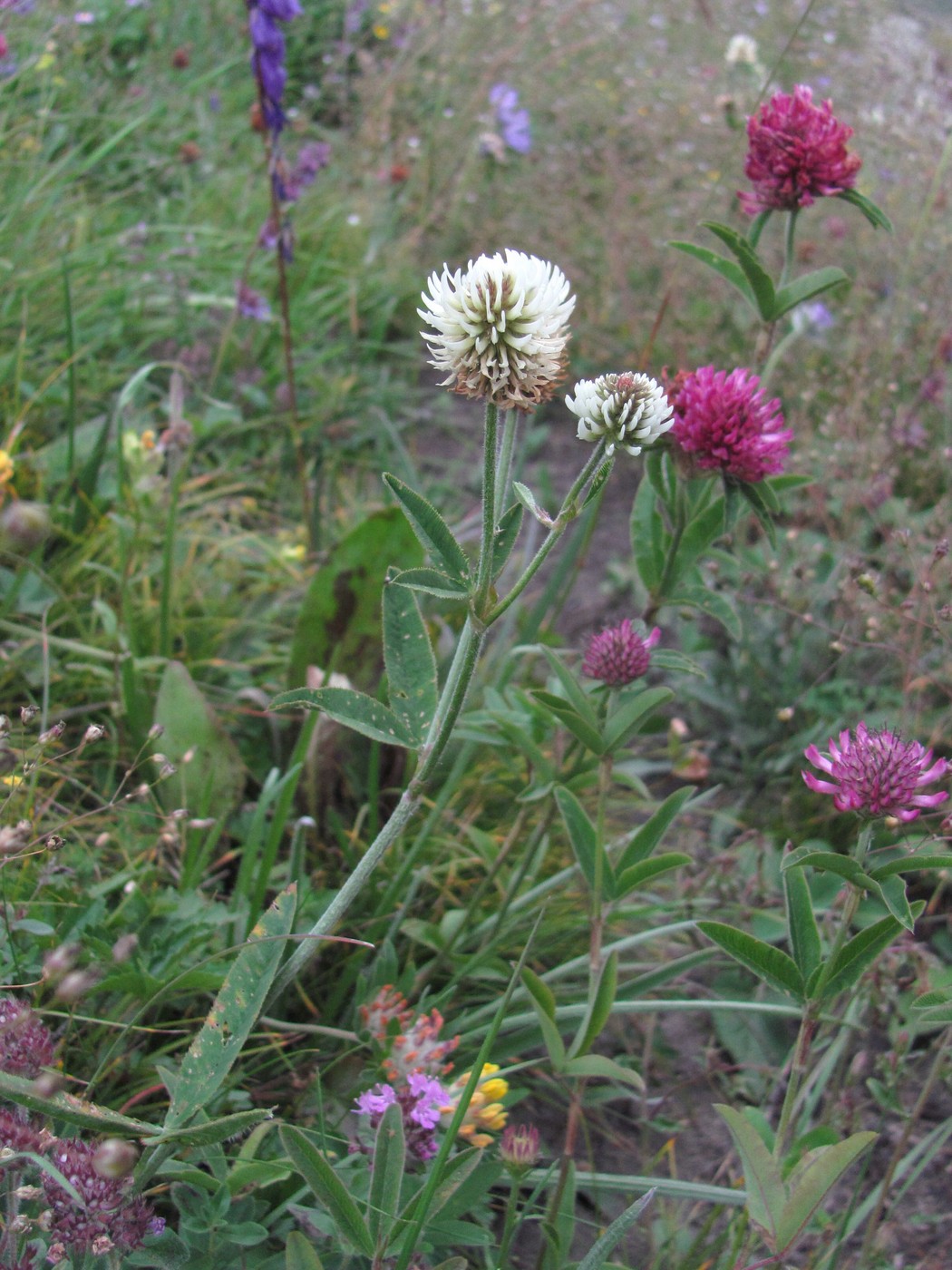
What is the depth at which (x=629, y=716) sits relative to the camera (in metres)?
1.22

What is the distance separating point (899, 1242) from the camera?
1.45 metres

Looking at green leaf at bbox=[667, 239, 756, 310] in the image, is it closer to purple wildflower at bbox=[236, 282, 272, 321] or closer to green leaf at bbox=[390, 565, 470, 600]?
green leaf at bbox=[390, 565, 470, 600]

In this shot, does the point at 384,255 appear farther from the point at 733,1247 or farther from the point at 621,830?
the point at 733,1247

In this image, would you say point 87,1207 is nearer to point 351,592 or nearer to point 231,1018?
point 231,1018

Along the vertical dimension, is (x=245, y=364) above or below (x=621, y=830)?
above

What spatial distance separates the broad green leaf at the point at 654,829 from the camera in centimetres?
119

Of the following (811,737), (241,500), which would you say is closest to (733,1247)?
(811,737)

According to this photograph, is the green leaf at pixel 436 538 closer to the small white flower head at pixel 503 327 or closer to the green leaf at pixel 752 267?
the small white flower head at pixel 503 327

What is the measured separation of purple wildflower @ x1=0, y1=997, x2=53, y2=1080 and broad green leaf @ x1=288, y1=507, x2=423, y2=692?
88cm

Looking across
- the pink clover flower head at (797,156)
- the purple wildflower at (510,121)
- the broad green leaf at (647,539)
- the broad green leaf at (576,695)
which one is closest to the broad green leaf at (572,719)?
the broad green leaf at (576,695)

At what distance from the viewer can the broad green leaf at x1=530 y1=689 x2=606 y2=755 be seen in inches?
47.2

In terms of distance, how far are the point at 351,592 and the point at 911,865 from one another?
1.02 meters

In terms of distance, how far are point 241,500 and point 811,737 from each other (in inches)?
51.0

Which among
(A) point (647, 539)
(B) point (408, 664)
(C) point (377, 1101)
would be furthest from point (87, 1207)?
(A) point (647, 539)
